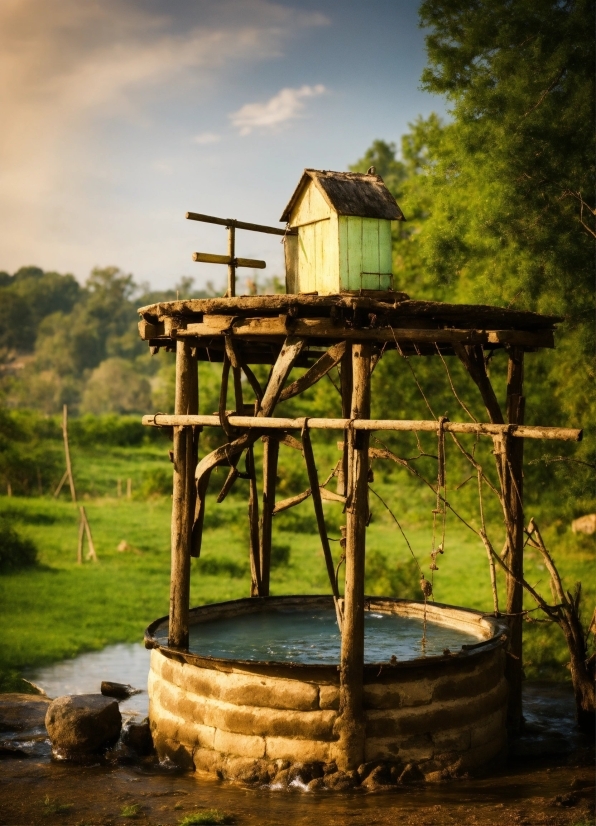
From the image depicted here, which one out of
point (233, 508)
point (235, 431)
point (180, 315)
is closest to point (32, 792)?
point (235, 431)

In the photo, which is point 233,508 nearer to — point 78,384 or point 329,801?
Answer: point 329,801

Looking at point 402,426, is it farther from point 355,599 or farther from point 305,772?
point 305,772

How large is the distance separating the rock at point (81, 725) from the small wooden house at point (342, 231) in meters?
5.25

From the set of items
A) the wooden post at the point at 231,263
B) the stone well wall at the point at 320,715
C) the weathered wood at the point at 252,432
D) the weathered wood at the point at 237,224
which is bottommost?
the stone well wall at the point at 320,715

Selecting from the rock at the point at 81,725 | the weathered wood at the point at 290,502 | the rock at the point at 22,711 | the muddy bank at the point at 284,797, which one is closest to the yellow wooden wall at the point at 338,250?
the weathered wood at the point at 290,502

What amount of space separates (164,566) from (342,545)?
50.4ft

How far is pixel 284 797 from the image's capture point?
9.43 metres

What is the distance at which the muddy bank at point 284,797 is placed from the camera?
8789 mm

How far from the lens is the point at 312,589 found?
23047mm

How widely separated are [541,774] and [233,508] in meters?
21.1

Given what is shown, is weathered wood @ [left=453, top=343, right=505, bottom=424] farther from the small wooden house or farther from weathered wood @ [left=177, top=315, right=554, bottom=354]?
the small wooden house

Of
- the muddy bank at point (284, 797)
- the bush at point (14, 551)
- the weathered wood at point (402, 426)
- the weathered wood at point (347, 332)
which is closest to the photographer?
the muddy bank at point (284, 797)

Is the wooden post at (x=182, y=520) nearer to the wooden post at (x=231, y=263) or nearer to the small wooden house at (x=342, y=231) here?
the wooden post at (x=231, y=263)

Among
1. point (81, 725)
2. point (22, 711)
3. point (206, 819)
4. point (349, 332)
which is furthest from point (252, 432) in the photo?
point (22, 711)
